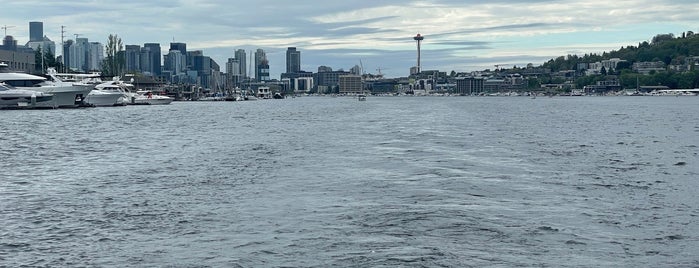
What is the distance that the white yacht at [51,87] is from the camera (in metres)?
103

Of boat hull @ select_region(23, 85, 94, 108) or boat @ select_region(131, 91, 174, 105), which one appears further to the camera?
boat @ select_region(131, 91, 174, 105)

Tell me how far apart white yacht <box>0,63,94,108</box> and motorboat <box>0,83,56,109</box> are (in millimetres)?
2094

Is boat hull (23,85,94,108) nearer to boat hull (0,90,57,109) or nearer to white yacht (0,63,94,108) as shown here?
white yacht (0,63,94,108)

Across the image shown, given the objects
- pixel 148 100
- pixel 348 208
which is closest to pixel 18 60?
pixel 148 100

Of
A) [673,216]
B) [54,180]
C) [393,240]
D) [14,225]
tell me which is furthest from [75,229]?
[673,216]

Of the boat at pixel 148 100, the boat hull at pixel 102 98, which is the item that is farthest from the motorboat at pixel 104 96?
the boat at pixel 148 100

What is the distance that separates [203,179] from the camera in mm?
27453

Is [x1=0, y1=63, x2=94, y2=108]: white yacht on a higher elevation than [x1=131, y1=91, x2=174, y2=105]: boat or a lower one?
higher

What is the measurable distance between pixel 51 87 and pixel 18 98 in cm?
577

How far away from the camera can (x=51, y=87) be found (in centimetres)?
10481

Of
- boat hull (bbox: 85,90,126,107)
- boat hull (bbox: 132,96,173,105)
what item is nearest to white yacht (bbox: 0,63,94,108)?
boat hull (bbox: 85,90,126,107)

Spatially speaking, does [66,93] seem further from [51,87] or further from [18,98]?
[18,98]

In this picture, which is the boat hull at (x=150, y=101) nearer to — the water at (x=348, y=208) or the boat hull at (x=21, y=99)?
the boat hull at (x=21, y=99)

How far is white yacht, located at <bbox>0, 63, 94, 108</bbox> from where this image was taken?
103 meters
